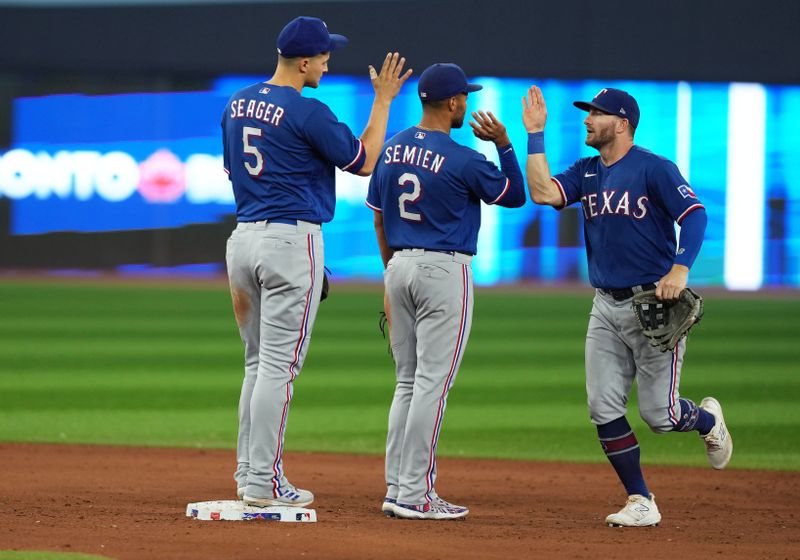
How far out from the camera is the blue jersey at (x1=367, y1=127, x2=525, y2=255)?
5.55 meters

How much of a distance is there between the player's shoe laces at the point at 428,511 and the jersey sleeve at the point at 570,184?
153cm

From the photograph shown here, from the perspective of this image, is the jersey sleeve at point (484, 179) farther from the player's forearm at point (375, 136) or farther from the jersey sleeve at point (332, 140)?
the jersey sleeve at point (332, 140)

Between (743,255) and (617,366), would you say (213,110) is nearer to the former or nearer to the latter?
(743,255)

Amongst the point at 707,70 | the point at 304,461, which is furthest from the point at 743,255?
the point at 304,461

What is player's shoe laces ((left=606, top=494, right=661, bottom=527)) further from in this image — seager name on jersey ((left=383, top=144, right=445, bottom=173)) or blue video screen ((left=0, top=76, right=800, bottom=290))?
blue video screen ((left=0, top=76, right=800, bottom=290))

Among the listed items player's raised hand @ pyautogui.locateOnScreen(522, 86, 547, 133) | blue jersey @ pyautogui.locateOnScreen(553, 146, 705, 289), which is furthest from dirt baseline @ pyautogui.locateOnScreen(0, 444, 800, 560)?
player's raised hand @ pyautogui.locateOnScreen(522, 86, 547, 133)

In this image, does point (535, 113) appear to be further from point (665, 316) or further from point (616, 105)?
point (665, 316)

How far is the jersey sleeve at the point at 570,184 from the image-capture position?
5.80m

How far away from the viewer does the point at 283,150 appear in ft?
17.6

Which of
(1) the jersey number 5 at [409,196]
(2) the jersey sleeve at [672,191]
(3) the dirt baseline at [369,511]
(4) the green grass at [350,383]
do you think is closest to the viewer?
(3) the dirt baseline at [369,511]

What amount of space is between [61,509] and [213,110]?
25.1m

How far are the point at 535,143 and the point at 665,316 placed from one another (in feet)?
3.39

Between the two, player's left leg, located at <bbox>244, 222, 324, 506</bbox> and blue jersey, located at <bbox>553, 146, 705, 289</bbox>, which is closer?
player's left leg, located at <bbox>244, 222, 324, 506</bbox>

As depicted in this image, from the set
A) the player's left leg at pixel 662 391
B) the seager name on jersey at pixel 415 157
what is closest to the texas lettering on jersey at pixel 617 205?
the player's left leg at pixel 662 391
